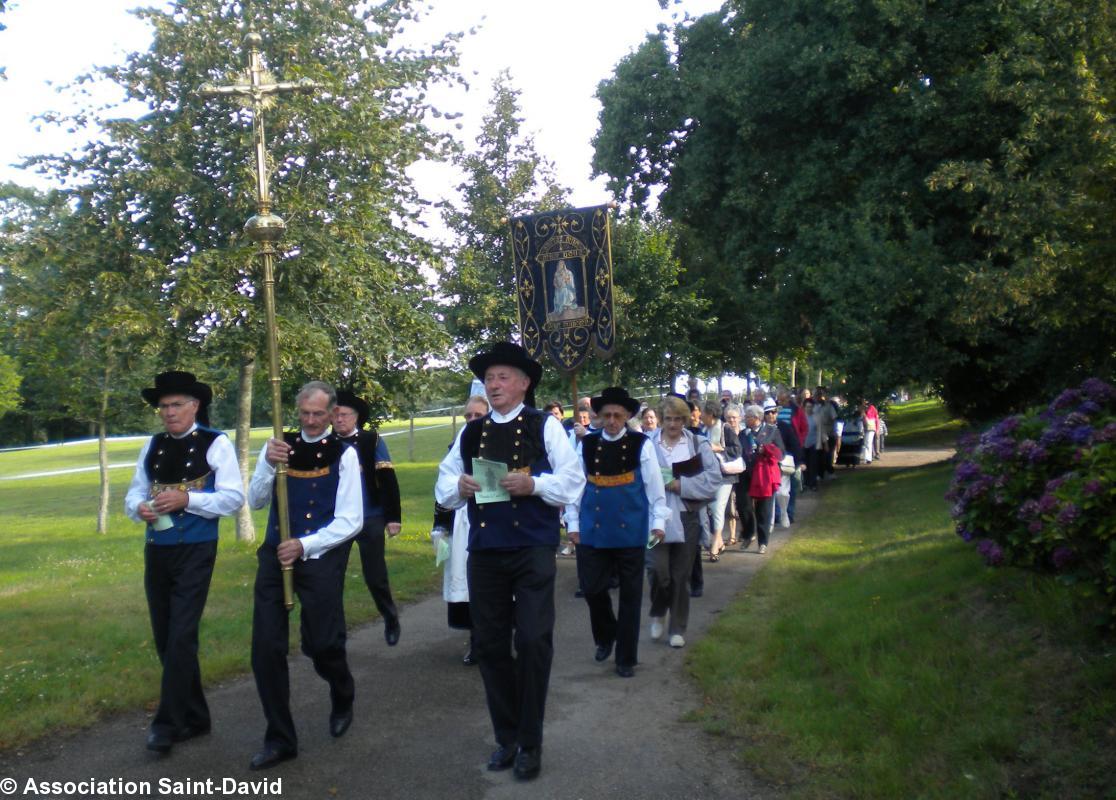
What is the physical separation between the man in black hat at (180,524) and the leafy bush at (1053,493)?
452 cm

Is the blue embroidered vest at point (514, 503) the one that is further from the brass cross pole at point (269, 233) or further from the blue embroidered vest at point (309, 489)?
the brass cross pole at point (269, 233)

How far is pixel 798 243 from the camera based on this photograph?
21.6 m

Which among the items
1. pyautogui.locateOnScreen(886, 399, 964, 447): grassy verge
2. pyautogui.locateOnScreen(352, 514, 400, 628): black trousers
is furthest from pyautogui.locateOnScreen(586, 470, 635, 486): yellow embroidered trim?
pyautogui.locateOnScreen(886, 399, 964, 447): grassy verge

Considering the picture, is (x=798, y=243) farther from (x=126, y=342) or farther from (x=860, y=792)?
(x=860, y=792)

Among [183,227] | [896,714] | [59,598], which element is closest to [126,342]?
[183,227]

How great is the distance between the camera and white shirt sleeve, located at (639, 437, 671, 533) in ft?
25.2

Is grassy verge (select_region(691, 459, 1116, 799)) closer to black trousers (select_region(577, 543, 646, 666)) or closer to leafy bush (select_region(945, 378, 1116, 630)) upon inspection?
leafy bush (select_region(945, 378, 1116, 630))

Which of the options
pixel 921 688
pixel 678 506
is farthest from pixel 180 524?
pixel 921 688

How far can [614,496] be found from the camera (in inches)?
302

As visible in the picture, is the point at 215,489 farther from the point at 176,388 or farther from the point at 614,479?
the point at 614,479

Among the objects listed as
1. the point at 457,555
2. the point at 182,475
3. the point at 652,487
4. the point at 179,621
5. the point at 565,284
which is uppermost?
the point at 565,284

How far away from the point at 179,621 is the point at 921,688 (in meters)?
4.21

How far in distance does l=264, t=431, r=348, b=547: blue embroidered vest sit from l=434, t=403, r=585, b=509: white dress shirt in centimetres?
61

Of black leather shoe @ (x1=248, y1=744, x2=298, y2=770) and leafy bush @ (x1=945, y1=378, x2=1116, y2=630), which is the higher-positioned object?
leafy bush @ (x1=945, y1=378, x2=1116, y2=630)
